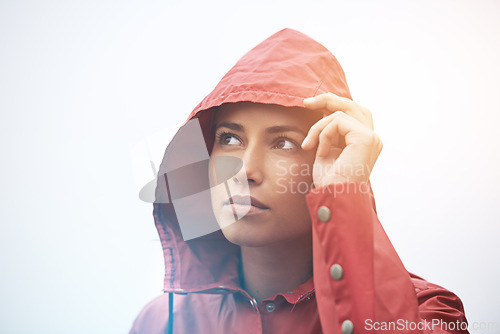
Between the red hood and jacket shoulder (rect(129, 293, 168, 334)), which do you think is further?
jacket shoulder (rect(129, 293, 168, 334))

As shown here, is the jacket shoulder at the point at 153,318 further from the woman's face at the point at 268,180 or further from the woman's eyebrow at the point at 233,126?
the woman's eyebrow at the point at 233,126

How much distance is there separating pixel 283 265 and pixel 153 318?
48cm

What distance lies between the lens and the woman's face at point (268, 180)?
A: 767mm

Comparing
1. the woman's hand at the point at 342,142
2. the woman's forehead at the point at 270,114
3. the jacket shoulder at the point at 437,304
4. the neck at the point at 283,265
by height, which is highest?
the woman's forehead at the point at 270,114

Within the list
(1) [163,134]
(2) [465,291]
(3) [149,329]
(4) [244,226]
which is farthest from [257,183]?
(2) [465,291]

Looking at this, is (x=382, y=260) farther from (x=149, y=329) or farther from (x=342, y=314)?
(x=149, y=329)

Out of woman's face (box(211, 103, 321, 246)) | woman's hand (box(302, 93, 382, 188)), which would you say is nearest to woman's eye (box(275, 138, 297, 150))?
woman's face (box(211, 103, 321, 246))

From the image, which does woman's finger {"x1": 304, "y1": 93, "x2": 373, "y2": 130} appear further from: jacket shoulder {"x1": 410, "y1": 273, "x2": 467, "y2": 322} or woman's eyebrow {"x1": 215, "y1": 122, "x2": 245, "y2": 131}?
jacket shoulder {"x1": 410, "y1": 273, "x2": 467, "y2": 322}

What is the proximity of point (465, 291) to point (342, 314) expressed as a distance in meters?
0.74

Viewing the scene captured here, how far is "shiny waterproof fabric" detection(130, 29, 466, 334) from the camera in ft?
1.90

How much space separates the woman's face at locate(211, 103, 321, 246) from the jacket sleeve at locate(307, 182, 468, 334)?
17 centimetres

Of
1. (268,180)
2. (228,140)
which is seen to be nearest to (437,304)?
(268,180)

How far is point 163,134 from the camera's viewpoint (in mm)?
966

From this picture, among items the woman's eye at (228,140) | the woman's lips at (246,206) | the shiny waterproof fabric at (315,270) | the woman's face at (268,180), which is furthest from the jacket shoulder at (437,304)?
the woman's eye at (228,140)
